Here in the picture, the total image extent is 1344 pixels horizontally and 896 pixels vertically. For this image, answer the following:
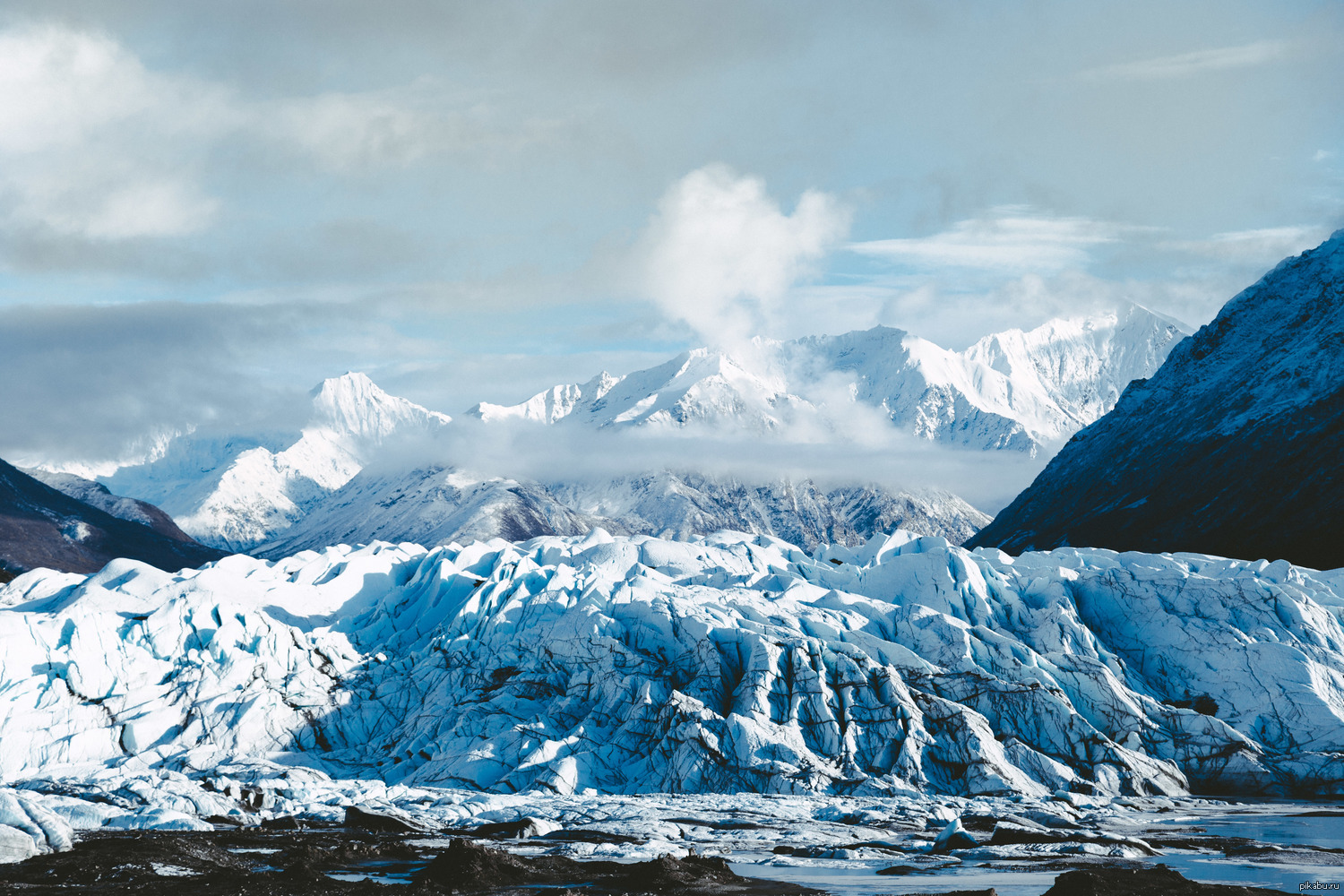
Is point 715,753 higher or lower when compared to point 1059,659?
lower

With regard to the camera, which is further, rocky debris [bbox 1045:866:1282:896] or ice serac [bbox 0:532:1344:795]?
ice serac [bbox 0:532:1344:795]

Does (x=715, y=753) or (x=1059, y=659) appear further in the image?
(x=1059, y=659)

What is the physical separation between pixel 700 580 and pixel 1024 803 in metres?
50.4

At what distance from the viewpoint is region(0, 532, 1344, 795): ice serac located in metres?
78.1

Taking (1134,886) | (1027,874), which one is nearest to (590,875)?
(1027,874)

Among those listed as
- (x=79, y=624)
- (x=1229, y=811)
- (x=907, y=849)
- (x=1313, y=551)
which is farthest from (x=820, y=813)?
(x=1313, y=551)

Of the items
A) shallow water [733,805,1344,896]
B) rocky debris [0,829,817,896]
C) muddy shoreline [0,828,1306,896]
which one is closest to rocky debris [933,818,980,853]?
shallow water [733,805,1344,896]

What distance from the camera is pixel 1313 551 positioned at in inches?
6895

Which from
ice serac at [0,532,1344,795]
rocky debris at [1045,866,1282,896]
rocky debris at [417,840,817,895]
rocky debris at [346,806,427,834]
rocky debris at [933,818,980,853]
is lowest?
rocky debris at [346,806,427,834]

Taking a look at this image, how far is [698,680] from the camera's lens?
85438 millimetres

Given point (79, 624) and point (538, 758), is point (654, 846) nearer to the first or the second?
point (538, 758)

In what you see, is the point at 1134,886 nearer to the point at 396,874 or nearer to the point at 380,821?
the point at 396,874

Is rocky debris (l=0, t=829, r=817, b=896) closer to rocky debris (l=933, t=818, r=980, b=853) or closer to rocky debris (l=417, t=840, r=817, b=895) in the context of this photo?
rocky debris (l=417, t=840, r=817, b=895)

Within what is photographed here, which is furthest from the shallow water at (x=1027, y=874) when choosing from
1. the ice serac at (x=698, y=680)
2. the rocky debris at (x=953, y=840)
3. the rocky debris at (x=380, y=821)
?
the ice serac at (x=698, y=680)
